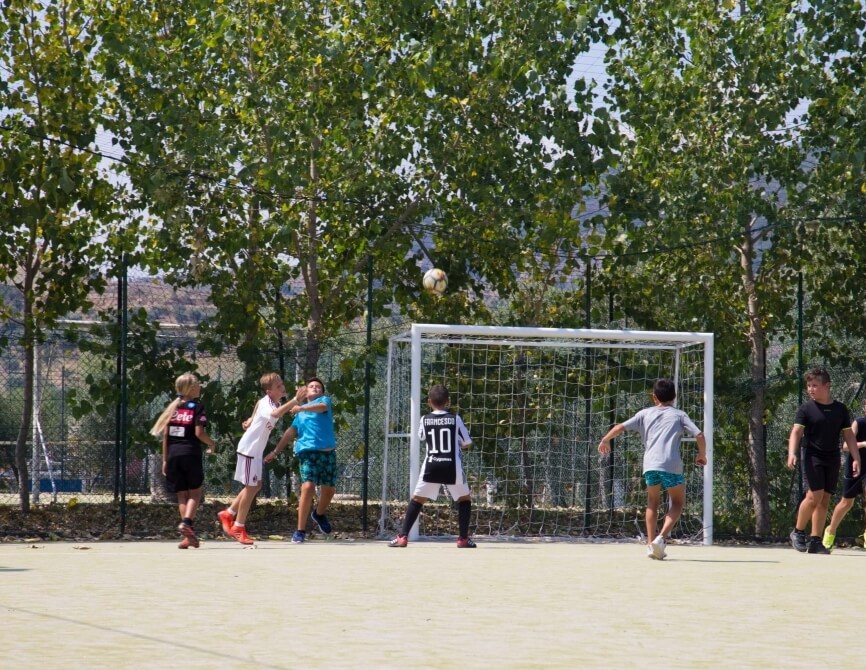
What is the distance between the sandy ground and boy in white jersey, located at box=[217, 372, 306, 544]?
906mm

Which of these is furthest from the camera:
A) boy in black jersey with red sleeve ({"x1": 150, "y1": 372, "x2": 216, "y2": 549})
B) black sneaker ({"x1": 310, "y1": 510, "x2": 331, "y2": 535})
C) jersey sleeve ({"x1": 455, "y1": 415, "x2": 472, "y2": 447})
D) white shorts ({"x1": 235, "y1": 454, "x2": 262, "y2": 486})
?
black sneaker ({"x1": 310, "y1": 510, "x2": 331, "y2": 535})

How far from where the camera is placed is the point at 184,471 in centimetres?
1176

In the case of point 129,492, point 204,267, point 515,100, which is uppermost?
point 515,100

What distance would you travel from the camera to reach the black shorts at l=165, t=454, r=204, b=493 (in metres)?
11.7

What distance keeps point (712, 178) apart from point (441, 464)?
19.4ft

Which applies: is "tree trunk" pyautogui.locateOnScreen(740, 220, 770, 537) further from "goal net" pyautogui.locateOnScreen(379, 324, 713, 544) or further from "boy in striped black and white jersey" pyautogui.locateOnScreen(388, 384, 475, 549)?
"boy in striped black and white jersey" pyautogui.locateOnScreen(388, 384, 475, 549)

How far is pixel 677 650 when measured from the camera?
6.00 m

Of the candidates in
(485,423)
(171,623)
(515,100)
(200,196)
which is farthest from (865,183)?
(171,623)

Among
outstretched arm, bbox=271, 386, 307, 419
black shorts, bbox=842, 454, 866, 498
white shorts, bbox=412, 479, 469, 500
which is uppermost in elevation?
outstretched arm, bbox=271, 386, 307, 419

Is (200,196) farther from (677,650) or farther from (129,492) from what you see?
(677,650)

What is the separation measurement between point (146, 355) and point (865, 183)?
8.70 m

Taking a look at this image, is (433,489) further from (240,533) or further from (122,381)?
(122,381)

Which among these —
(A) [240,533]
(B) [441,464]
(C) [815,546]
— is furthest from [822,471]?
(A) [240,533]

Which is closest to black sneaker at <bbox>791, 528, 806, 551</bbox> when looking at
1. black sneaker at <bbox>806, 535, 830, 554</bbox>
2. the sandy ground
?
black sneaker at <bbox>806, 535, 830, 554</bbox>
